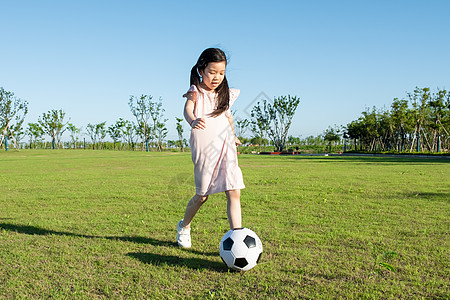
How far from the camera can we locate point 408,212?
5.66 meters

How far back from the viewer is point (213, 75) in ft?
11.6

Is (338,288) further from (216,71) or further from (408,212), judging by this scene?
(408,212)

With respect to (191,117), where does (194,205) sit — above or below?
below

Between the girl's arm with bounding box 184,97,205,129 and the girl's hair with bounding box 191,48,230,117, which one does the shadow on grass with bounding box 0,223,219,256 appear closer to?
the girl's arm with bounding box 184,97,205,129

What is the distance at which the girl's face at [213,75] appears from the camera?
11.5ft

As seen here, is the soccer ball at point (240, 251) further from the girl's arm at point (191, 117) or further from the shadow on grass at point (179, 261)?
the girl's arm at point (191, 117)

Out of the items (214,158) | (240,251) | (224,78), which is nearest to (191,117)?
(214,158)

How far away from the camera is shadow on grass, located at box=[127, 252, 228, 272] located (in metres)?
3.25

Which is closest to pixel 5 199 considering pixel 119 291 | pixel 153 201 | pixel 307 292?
pixel 153 201

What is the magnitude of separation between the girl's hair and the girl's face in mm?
36

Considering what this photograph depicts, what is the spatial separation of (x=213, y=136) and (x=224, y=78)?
65 cm

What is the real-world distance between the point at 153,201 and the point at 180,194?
1493 mm

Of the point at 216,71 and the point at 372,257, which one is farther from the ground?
the point at 216,71

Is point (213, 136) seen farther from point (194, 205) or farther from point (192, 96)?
point (194, 205)
